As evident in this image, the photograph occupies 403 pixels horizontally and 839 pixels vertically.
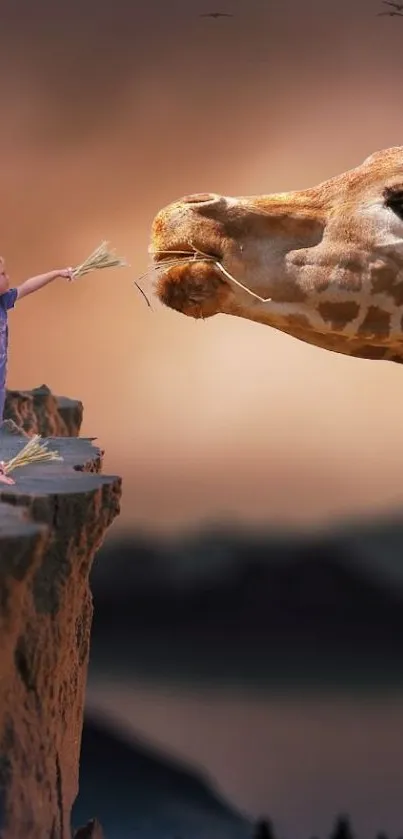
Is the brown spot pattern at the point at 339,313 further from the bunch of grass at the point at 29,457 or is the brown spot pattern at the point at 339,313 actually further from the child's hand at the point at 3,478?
the child's hand at the point at 3,478

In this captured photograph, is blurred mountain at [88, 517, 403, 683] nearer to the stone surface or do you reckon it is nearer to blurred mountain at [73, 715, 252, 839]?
blurred mountain at [73, 715, 252, 839]

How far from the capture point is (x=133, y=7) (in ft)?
9.63

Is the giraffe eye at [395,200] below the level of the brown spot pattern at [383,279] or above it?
above

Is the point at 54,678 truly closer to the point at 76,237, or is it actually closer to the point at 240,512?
the point at 240,512

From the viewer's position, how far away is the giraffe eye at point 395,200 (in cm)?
169

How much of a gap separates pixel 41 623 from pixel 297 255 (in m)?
0.87

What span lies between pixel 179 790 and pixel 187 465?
111 cm

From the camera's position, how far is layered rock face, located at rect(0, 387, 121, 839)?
1.17 m

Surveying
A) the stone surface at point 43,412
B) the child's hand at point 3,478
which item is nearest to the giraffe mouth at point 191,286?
the child's hand at point 3,478

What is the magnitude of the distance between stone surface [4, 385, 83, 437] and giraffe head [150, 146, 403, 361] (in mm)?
1052

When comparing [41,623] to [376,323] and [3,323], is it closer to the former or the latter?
[3,323]

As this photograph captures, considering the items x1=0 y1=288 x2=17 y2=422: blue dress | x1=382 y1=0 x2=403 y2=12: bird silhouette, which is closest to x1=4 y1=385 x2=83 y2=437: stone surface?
x1=0 y1=288 x2=17 y2=422: blue dress

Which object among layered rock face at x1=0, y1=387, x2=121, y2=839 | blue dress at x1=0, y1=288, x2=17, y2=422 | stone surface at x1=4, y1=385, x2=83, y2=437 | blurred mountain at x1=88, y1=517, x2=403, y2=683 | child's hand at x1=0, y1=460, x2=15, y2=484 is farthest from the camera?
blurred mountain at x1=88, y1=517, x2=403, y2=683

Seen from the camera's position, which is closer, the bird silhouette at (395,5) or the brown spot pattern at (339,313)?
the brown spot pattern at (339,313)
